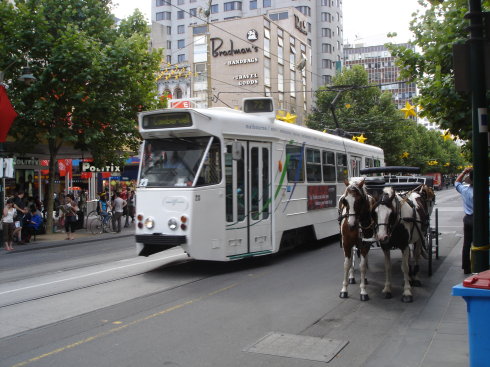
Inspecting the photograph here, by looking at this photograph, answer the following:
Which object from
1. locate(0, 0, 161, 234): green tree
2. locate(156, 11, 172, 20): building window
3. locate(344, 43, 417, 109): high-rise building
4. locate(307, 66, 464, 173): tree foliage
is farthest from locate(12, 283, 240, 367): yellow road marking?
locate(344, 43, 417, 109): high-rise building

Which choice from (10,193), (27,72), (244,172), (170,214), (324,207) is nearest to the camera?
(170,214)

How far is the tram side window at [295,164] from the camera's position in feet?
42.0

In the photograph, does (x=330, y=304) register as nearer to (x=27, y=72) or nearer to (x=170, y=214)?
(x=170, y=214)

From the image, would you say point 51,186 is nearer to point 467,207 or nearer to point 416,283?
point 416,283

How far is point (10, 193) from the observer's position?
87.8 feet

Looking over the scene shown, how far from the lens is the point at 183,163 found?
10430 millimetres

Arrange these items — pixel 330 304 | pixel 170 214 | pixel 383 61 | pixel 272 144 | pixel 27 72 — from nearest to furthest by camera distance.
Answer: pixel 330 304 < pixel 170 214 < pixel 272 144 < pixel 27 72 < pixel 383 61

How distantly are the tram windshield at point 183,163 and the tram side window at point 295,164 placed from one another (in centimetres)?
283

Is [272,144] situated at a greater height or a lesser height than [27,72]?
lesser

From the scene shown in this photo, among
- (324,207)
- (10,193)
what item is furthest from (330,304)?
(10,193)

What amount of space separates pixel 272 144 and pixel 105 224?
44.1 ft

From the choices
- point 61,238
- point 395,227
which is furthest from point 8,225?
point 395,227

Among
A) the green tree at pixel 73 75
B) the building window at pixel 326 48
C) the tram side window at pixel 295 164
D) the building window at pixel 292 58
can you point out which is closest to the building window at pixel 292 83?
the building window at pixel 292 58

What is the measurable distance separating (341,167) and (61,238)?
1171 centimetres
